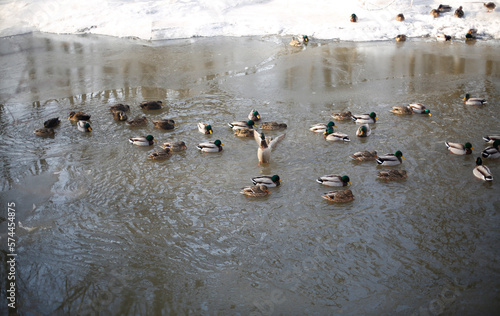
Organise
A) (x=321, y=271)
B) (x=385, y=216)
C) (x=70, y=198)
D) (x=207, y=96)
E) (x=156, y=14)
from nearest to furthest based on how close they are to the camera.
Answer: (x=321, y=271)
(x=385, y=216)
(x=70, y=198)
(x=207, y=96)
(x=156, y=14)

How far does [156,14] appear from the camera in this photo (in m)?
21.7

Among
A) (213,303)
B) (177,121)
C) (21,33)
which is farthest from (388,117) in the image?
(21,33)

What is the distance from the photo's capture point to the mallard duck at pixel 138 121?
11422 mm

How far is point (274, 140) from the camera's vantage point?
9.57m

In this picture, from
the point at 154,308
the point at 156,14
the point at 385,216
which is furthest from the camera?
the point at 156,14

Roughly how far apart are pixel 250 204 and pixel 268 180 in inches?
26.9

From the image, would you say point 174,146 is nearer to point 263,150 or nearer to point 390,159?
point 263,150

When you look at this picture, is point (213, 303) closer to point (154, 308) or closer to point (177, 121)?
point (154, 308)

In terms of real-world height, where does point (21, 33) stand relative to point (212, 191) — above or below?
above

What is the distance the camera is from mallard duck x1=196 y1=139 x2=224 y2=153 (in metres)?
9.93

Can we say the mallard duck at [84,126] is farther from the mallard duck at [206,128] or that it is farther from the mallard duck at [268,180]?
the mallard duck at [268,180]

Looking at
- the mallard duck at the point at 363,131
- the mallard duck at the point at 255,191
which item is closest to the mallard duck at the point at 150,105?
the mallard duck at the point at 255,191

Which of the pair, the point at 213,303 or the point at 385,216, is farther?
the point at 385,216

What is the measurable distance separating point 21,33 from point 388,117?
63.3 feet
